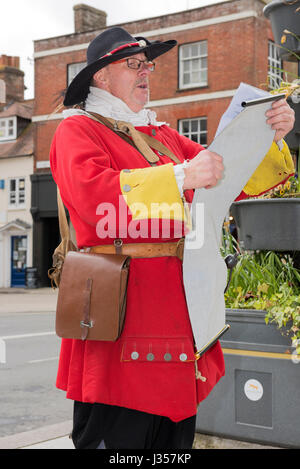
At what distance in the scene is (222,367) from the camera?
2.08 metres

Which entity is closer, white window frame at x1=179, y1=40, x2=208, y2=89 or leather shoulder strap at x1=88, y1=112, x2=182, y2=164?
leather shoulder strap at x1=88, y1=112, x2=182, y2=164

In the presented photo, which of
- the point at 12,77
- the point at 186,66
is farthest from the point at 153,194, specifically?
the point at 12,77

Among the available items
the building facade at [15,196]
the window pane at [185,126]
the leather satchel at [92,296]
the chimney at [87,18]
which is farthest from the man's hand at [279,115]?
the building facade at [15,196]

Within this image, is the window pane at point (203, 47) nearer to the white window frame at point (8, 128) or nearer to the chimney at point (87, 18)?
the chimney at point (87, 18)

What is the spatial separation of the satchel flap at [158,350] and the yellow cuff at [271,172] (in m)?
0.68

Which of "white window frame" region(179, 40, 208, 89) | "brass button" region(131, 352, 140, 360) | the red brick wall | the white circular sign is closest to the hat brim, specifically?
"brass button" region(131, 352, 140, 360)

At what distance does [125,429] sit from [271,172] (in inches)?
40.7

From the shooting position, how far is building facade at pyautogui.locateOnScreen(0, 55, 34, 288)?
81.7 feet

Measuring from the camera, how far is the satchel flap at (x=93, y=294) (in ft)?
6.01

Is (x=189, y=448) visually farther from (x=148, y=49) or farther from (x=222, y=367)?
(x=148, y=49)

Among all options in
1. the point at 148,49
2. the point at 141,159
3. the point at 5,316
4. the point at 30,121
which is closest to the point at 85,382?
the point at 141,159

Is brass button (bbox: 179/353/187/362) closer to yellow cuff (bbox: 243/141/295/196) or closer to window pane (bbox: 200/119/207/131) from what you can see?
yellow cuff (bbox: 243/141/295/196)

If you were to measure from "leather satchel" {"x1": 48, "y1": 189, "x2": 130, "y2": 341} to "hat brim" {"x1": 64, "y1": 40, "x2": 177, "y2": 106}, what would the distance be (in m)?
0.58

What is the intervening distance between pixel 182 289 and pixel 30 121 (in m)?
26.1
